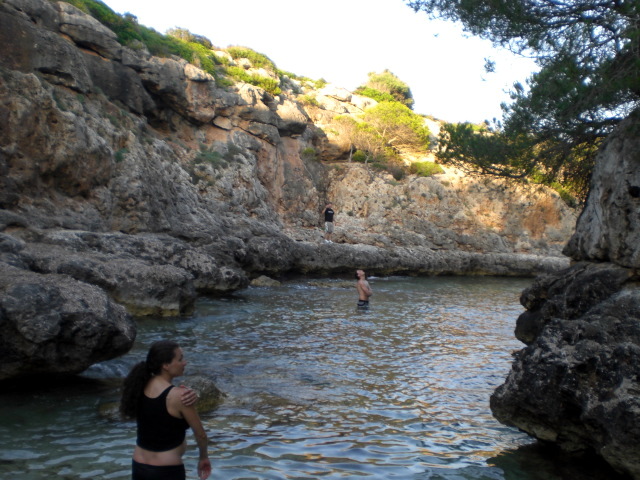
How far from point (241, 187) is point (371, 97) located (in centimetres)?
3368

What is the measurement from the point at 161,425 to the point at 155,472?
0.30m

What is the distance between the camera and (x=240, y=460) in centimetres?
559

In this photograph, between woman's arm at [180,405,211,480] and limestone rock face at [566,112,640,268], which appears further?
limestone rock face at [566,112,640,268]

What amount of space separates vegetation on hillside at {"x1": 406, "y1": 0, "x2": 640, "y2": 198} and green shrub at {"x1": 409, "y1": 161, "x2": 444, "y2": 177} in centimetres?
2594

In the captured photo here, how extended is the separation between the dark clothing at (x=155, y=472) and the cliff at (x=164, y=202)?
12.9ft

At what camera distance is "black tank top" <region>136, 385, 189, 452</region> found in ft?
12.7

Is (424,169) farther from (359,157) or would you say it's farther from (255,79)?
(255,79)

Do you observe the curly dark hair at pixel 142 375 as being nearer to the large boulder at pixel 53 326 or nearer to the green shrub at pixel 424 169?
the large boulder at pixel 53 326

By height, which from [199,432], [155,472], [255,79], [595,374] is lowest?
[155,472]

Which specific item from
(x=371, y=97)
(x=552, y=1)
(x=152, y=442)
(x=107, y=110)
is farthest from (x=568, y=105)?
(x=371, y=97)

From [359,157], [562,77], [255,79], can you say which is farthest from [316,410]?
[359,157]

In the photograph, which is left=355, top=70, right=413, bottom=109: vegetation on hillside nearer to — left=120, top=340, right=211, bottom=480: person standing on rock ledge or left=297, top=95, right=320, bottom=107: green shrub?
left=297, top=95, right=320, bottom=107: green shrub

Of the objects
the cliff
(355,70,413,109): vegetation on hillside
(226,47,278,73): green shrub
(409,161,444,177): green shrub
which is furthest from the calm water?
(355,70,413,109): vegetation on hillside

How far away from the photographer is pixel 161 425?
3895mm
